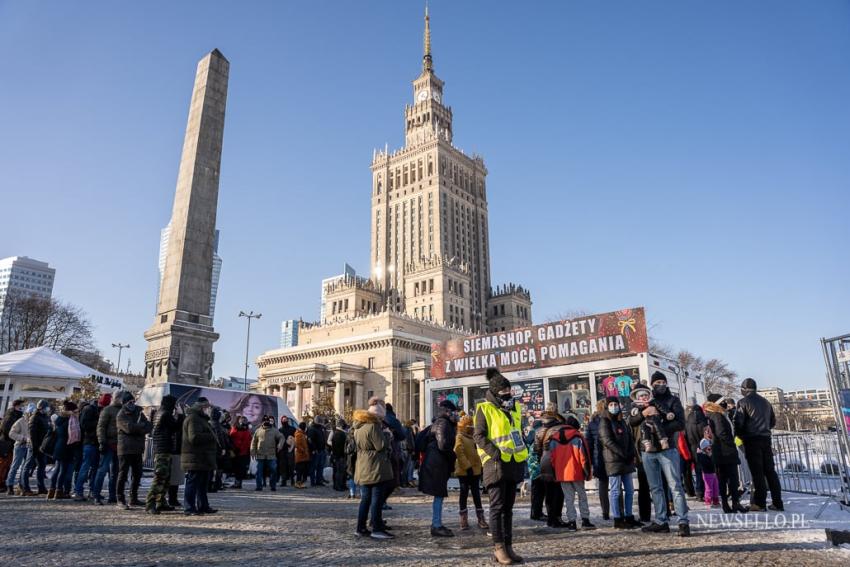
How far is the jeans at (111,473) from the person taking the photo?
9.65 metres

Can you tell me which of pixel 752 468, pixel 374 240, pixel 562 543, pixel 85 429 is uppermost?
pixel 374 240

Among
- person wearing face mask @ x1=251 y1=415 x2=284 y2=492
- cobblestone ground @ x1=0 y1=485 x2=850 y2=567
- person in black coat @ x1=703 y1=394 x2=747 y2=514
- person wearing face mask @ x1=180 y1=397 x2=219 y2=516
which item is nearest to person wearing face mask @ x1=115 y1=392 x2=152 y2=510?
cobblestone ground @ x1=0 y1=485 x2=850 y2=567

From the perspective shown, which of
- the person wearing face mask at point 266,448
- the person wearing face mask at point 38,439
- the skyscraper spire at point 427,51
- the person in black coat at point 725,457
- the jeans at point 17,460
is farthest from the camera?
the skyscraper spire at point 427,51

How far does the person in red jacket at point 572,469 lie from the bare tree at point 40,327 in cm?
4963

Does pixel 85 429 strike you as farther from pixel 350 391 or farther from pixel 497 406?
pixel 350 391

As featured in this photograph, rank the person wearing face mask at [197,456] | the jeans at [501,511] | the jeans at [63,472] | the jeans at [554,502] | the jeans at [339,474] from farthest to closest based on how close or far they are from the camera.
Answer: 1. the jeans at [339,474]
2. the jeans at [63,472]
3. the person wearing face mask at [197,456]
4. the jeans at [554,502]
5. the jeans at [501,511]

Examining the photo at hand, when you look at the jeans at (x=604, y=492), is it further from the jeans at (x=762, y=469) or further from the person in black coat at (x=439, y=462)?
the jeans at (x=762, y=469)

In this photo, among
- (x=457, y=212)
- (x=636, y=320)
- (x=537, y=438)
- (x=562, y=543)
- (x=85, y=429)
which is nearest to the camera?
(x=562, y=543)

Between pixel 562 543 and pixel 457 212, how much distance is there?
A: 94.7 m

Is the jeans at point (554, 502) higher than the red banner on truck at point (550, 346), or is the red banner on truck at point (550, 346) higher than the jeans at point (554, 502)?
the red banner on truck at point (550, 346)

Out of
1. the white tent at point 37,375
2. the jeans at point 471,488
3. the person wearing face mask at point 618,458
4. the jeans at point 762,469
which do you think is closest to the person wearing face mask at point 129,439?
the jeans at point 471,488

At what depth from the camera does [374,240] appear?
332 ft

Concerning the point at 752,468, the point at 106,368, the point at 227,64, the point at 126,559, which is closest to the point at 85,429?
the point at 126,559

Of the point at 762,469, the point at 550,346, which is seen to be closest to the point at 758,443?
the point at 762,469
